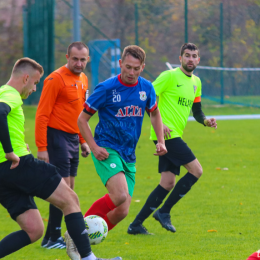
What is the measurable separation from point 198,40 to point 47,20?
26.4ft

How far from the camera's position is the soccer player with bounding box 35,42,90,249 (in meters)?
4.91

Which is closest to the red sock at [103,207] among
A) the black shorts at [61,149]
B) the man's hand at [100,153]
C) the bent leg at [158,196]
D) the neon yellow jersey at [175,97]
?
the man's hand at [100,153]

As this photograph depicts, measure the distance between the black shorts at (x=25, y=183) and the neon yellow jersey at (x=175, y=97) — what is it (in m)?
2.24

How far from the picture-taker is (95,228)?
13.9ft

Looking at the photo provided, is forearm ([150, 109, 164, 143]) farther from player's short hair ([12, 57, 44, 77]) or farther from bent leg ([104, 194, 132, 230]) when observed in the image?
player's short hair ([12, 57, 44, 77])

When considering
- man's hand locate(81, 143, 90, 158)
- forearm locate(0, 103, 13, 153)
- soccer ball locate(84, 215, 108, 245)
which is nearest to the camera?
forearm locate(0, 103, 13, 153)

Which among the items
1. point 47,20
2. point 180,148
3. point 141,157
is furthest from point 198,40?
point 180,148

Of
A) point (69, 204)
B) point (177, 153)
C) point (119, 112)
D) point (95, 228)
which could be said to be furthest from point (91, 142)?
point (177, 153)

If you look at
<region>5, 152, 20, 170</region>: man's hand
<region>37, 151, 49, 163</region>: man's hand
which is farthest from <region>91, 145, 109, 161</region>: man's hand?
<region>5, 152, 20, 170</region>: man's hand

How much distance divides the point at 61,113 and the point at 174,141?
4.65ft

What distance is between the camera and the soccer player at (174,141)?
5.53 meters

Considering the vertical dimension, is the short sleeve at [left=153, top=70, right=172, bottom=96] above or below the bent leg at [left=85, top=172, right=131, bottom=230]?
above

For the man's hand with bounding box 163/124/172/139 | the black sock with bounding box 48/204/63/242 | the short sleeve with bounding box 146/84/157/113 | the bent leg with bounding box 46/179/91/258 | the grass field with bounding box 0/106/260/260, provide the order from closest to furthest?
the bent leg with bounding box 46/179/91/258, the short sleeve with bounding box 146/84/157/113, the grass field with bounding box 0/106/260/260, the black sock with bounding box 48/204/63/242, the man's hand with bounding box 163/124/172/139

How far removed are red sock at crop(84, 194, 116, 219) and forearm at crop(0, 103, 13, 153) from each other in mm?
1220
